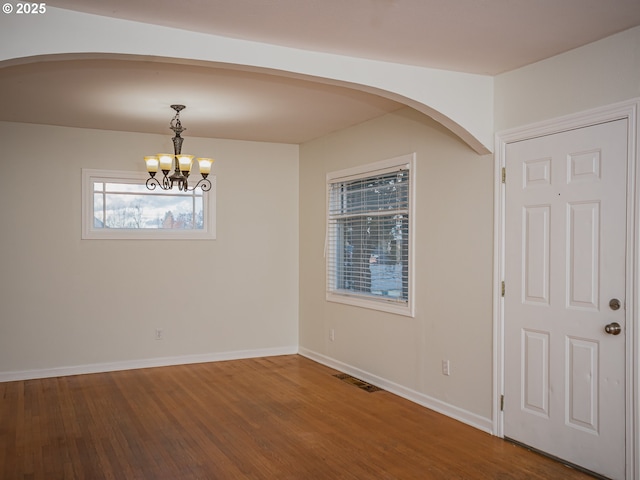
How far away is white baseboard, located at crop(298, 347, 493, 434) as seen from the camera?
4.18 m

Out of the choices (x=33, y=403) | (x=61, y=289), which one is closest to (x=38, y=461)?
(x=33, y=403)

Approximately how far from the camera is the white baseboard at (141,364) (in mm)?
5626

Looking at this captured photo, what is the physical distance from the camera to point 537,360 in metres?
3.73

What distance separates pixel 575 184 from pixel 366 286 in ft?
8.50

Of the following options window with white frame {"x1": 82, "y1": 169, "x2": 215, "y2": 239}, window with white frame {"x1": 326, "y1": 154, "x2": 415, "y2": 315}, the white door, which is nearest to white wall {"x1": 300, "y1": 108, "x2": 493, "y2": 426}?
window with white frame {"x1": 326, "y1": 154, "x2": 415, "y2": 315}

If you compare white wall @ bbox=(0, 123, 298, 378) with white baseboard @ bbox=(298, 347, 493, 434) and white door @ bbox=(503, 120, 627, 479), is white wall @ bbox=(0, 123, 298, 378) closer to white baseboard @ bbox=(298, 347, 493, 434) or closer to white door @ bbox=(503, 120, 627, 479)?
white baseboard @ bbox=(298, 347, 493, 434)

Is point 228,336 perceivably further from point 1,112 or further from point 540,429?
point 540,429

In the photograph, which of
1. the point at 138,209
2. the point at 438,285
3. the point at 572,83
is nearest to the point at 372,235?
the point at 438,285

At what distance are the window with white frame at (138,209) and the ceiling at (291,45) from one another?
677 millimetres

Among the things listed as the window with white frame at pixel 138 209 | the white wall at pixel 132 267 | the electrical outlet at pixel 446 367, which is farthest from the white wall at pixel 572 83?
the window with white frame at pixel 138 209

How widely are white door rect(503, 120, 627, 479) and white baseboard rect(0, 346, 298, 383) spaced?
3413mm

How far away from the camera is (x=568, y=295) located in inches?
138

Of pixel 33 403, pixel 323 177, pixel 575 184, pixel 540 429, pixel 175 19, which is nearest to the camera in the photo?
pixel 175 19

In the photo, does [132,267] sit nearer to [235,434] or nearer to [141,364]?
[141,364]
